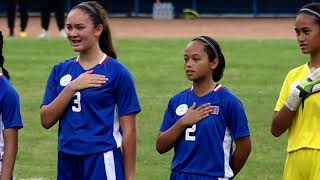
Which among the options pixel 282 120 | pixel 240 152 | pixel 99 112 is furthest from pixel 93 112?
pixel 282 120

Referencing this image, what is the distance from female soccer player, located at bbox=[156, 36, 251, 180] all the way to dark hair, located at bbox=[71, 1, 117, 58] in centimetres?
47

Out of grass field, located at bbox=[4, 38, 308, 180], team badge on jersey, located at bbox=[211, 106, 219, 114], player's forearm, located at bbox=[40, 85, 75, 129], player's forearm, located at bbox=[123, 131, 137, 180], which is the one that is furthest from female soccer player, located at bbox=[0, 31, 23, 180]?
grass field, located at bbox=[4, 38, 308, 180]

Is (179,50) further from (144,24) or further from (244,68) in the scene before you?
(144,24)

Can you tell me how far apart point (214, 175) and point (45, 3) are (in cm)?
1819

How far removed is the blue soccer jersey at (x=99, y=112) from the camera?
5.43m

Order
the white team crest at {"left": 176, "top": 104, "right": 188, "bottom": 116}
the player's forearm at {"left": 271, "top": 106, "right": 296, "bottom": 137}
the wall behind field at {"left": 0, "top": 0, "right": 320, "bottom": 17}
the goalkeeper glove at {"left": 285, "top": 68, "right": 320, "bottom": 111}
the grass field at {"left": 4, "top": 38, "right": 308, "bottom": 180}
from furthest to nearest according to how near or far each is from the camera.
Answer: the wall behind field at {"left": 0, "top": 0, "right": 320, "bottom": 17}, the grass field at {"left": 4, "top": 38, "right": 308, "bottom": 180}, the white team crest at {"left": 176, "top": 104, "right": 188, "bottom": 116}, the player's forearm at {"left": 271, "top": 106, "right": 296, "bottom": 137}, the goalkeeper glove at {"left": 285, "top": 68, "right": 320, "bottom": 111}

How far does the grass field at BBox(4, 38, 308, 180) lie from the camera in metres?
9.86

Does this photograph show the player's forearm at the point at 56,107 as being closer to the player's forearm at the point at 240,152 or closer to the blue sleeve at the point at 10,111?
the blue sleeve at the point at 10,111

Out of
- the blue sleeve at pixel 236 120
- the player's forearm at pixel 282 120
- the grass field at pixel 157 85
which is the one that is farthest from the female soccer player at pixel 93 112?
the grass field at pixel 157 85

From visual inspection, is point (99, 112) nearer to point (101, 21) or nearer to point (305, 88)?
point (101, 21)

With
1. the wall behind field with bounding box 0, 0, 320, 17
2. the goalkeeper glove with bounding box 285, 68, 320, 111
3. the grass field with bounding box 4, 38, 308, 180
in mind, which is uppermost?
the goalkeeper glove with bounding box 285, 68, 320, 111

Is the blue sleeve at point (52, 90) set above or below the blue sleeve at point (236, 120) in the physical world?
above

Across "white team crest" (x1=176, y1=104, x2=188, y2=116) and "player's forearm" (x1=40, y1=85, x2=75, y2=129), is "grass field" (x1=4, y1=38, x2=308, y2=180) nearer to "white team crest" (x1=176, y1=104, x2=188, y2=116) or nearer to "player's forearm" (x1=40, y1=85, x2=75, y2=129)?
"white team crest" (x1=176, y1=104, x2=188, y2=116)

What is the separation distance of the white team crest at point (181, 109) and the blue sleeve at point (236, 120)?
27cm
